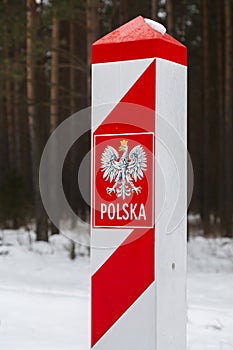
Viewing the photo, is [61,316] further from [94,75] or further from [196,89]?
[196,89]

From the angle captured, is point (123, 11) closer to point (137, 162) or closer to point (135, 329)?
point (137, 162)

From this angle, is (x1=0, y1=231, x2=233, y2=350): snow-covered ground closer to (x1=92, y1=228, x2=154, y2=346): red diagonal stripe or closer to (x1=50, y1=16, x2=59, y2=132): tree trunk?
(x1=92, y1=228, x2=154, y2=346): red diagonal stripe

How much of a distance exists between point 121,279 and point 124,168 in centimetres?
53

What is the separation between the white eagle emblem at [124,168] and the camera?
2.93 m

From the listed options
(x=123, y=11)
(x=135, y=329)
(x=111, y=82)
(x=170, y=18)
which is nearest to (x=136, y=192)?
(x=111, y=82)

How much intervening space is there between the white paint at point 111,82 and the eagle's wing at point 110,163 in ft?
0.46

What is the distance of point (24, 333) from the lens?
5.00m

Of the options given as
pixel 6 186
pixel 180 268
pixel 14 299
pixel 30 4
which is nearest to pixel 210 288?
pixel 14 299

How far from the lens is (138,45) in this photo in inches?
116

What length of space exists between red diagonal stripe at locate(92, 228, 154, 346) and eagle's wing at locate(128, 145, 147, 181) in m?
0.27

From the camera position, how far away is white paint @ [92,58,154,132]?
294 centimetres

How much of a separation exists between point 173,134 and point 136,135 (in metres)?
0.19

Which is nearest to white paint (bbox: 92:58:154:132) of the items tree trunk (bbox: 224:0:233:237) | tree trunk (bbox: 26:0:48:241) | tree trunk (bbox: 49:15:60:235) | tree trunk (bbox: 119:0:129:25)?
tree trunk (bbox: 26:0:48:241)

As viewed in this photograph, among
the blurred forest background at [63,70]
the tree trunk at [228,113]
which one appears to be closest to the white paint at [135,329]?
the blurred forest background at [63,70]
